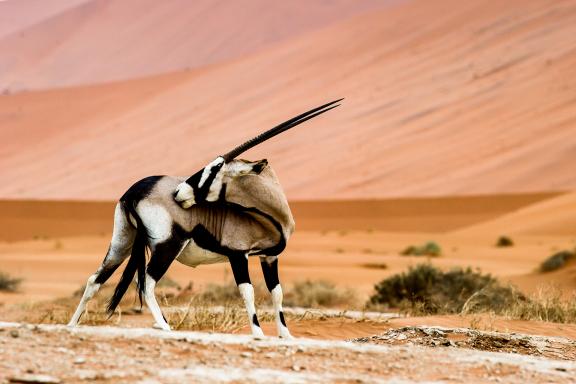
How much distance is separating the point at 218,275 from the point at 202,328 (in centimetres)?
1893

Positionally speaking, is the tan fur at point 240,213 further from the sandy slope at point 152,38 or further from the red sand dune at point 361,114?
the sandy slope at point 152,38

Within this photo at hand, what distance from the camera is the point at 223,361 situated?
7211 mm

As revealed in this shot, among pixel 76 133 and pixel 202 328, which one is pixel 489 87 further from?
pixel 202 328

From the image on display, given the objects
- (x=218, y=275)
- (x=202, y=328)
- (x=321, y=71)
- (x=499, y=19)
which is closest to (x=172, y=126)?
(x=321, y=71)

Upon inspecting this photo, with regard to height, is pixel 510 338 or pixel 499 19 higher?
pixel 499 19

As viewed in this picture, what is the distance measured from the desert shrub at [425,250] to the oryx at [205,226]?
2553 cm

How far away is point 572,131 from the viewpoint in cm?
5684

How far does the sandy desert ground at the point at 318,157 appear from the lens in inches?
303

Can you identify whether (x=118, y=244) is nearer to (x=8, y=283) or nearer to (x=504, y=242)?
(x=8, y=283)

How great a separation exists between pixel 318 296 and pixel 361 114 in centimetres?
5502

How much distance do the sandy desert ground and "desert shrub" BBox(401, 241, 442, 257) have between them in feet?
1.71

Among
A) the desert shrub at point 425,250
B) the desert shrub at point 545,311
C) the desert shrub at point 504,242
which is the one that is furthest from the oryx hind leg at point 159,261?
the desert shrub at point 504,242

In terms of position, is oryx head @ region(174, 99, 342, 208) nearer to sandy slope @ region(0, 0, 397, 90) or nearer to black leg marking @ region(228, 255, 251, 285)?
black leg marking @ region(228, 255, 251, 285)

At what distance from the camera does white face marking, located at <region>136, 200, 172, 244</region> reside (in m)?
9.12
